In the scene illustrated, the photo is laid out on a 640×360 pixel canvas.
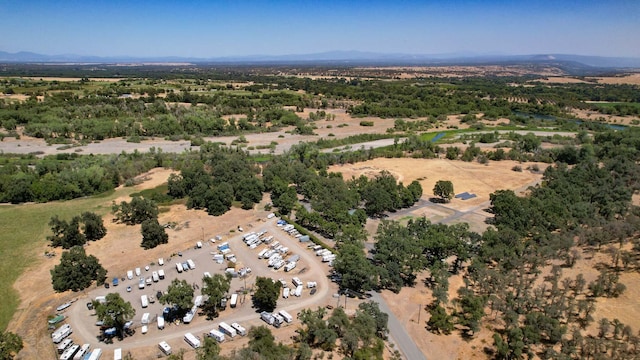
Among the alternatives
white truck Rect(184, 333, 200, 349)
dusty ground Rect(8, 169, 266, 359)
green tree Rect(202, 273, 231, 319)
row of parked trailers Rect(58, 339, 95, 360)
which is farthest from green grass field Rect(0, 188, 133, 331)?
green tree Rect(202, 273, 231, 319)

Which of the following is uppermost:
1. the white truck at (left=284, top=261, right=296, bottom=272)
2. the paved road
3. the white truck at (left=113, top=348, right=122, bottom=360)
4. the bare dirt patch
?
the bare dirt patch

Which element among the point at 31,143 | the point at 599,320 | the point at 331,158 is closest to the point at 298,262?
the point at 599,320

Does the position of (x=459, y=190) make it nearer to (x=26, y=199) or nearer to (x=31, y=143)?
(x=26, y=199)

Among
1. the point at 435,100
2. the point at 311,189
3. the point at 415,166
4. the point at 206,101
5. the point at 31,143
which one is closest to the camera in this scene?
the point at 311,189

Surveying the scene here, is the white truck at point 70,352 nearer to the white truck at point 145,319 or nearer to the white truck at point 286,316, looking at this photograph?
the white truck at point 145,319

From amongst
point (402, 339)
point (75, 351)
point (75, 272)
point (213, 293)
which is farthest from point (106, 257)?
point (402, 339)

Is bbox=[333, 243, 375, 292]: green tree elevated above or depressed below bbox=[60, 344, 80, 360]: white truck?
above

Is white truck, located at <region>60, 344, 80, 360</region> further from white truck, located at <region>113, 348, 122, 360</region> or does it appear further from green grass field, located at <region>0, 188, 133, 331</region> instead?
green grass field, located at <region>0, 188, 133, 331</region>
